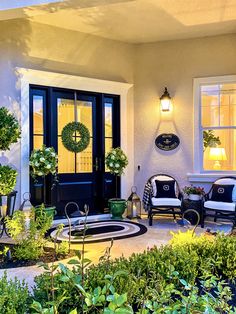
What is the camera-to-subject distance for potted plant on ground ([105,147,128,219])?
640cm

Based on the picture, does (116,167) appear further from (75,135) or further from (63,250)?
(63,250)

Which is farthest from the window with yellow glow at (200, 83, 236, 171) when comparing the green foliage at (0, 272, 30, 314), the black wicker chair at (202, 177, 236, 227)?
the green foliage at (0, 272, 30, 314)

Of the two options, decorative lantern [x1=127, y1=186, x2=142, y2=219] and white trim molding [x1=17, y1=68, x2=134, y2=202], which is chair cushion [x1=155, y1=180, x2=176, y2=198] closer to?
decorative lantern [x1=127, y1=186, x2=142, y2=219]

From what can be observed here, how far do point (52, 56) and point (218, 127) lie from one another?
325 cm

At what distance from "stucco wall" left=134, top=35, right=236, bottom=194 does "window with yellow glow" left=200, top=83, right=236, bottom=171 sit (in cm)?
28

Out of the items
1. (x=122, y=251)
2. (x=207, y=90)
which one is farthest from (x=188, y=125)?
(x=122, y=251)

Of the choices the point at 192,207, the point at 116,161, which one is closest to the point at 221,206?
the point at 192,207

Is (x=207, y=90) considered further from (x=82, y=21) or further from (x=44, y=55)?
(x=44, y=55)

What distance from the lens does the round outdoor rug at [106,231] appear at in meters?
5.05

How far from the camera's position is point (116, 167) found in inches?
251

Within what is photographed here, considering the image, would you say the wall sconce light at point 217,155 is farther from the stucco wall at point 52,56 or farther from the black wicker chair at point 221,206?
the stucco wall at point 52,56

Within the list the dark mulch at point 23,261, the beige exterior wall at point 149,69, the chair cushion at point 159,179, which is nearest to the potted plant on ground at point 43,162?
the beige exterior wall at point 149,69

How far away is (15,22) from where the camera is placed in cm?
557

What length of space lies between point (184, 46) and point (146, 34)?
2.53ft
